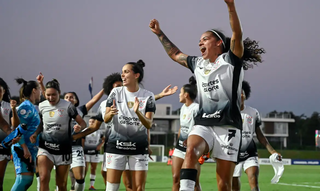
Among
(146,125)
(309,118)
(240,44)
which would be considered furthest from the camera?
(309,118)

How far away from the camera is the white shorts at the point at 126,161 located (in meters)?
6.93

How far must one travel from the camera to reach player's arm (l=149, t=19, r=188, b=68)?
6172mm

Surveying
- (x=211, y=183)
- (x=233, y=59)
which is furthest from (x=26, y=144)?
(x=211, y=183)

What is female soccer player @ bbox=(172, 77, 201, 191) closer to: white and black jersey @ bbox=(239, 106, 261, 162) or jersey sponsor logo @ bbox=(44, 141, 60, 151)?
white and black jersey @ bbox=(239, 106, 261, 162)

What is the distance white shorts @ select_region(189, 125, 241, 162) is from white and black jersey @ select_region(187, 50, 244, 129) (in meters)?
0.07

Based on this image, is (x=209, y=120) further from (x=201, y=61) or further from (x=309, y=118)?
(x=309, y=118)

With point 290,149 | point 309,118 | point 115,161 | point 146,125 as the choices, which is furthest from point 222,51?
point 309,118

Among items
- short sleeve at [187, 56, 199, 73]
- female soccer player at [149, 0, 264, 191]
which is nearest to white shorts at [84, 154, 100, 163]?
short sleeve at [187, 56, 199, 73]

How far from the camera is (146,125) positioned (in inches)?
271

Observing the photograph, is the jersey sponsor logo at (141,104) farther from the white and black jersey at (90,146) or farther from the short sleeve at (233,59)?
the white and black jersey at (90,146)

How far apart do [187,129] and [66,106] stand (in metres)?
2.60

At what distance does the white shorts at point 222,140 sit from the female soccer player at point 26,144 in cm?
350

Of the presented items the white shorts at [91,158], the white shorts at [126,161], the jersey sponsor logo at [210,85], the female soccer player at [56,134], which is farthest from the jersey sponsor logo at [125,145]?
the white shorts at [91,158]

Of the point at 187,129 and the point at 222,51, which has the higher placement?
the point at 222,51
